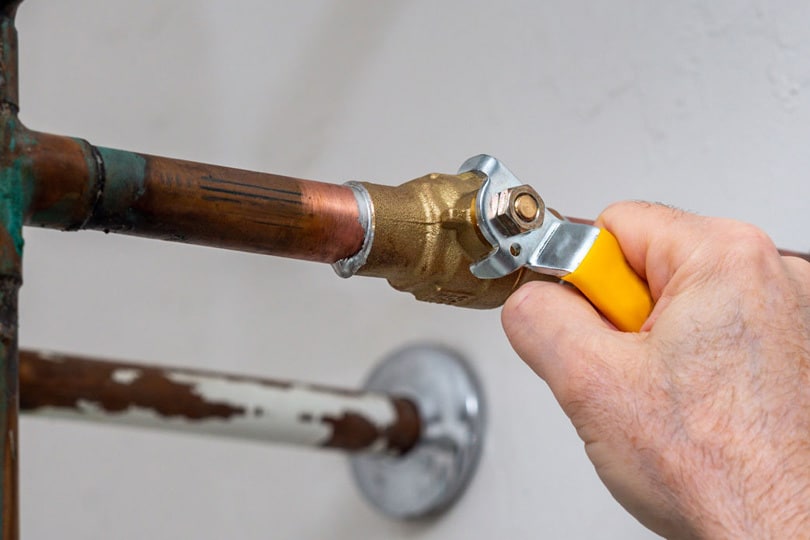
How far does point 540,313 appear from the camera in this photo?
0.31 meters

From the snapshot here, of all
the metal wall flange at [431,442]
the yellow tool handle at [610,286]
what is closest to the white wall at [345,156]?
the metal wall flange at [431,442]

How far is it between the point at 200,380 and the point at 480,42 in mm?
239

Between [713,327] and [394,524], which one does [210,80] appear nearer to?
[394,524]

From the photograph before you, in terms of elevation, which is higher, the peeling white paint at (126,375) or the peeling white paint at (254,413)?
the peeling white paint at (126,375)

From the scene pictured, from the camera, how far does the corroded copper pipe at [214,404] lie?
0.44 meters

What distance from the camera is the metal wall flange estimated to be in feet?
1.77

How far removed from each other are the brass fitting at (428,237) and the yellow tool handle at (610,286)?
2 centimetres

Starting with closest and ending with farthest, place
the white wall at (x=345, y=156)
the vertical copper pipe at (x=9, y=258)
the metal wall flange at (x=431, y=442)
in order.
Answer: the vertical copper pipe at (x=9, y=258) < the white wall at (x=345, y=156) < the metal wall flange at (x=431, y=442)

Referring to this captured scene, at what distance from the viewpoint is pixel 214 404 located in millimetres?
478

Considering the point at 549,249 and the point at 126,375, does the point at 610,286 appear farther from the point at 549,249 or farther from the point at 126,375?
the point at 126,375

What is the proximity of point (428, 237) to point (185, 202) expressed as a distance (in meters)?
0.08

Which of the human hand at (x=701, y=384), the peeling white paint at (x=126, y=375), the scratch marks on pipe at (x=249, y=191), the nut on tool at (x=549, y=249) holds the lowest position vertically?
the peeling white paint at (x=126, y=375)

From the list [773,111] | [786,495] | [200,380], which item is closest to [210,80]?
[200,380]

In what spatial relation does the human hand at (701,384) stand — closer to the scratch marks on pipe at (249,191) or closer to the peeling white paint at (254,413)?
the scratch marks on pipe at (249,191)
